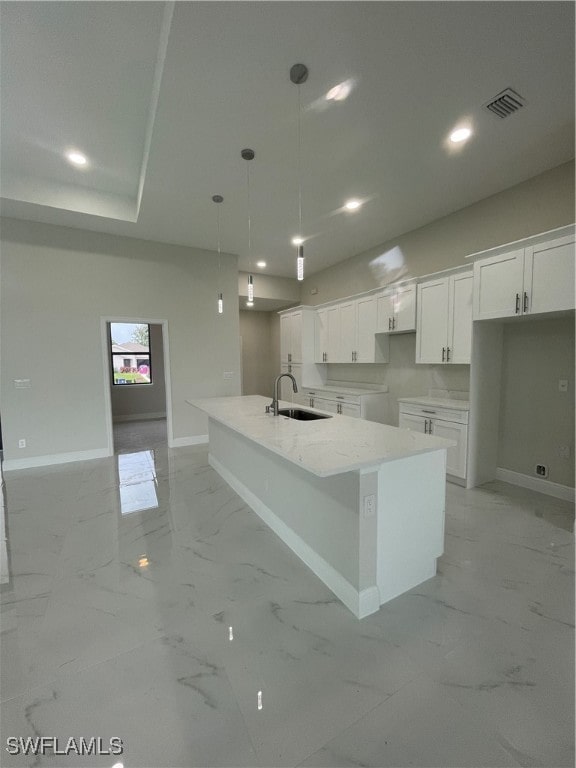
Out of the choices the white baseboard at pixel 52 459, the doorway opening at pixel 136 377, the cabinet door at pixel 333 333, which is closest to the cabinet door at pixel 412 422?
the cabinet door at pixel 333 333

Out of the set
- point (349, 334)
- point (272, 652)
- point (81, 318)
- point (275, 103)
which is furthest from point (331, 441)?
point (81, 318)

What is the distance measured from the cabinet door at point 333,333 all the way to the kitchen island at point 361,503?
328 centimetres

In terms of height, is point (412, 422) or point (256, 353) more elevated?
point (256, 353)

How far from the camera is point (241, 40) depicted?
1.80 meters

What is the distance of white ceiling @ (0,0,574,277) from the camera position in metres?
1.75

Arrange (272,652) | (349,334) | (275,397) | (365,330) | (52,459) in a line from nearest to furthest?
(272,652) < (275,397) < (52,459) < (365,330) < (349,334)

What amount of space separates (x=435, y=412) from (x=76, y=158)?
16.0 feet

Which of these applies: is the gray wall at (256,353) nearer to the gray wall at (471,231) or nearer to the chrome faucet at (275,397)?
the gray wall at (471,231)

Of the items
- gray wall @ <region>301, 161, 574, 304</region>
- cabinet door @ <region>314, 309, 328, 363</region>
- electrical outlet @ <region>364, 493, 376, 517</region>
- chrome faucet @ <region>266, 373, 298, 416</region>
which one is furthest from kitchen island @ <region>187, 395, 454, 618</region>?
cabinet door @ <region>314, 309, 328, 363</region>

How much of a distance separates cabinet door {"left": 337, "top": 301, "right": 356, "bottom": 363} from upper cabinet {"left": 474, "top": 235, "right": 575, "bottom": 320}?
211 centimetres

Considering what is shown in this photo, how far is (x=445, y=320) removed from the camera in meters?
3.67

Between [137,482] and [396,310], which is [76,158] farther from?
[396,310]

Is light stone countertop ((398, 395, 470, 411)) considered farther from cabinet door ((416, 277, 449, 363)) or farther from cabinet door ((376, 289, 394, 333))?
cabinet door ((376, 289, 394, 333))

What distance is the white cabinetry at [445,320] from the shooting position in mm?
3432
